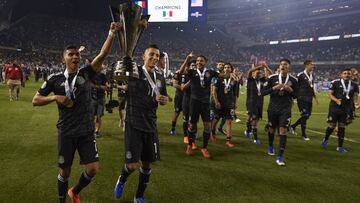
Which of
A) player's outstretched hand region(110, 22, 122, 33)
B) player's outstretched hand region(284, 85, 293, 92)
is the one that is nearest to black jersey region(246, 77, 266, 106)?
player's outstretched hand region(284, 85, 293, 92)

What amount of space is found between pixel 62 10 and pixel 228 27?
3609 centimetres

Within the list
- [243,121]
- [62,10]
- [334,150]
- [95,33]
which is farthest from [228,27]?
[334,150]

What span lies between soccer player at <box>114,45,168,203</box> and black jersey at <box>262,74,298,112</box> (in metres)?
3.78

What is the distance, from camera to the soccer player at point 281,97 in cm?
748

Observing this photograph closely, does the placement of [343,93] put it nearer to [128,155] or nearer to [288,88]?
[288,88]

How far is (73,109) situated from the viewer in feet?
14.0

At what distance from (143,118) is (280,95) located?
13.4ft

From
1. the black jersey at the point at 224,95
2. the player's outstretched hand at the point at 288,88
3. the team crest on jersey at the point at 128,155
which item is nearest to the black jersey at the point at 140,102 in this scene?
the team crest on jersey at the point at 128,155

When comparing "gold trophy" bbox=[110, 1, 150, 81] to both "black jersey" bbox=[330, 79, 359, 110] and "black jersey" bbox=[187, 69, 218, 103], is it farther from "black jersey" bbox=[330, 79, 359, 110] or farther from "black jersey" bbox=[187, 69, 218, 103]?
"black jersey" bbox=[330, 79, 359, 110]

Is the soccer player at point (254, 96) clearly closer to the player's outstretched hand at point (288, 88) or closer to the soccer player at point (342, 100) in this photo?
the soccer player at point (342, 100)

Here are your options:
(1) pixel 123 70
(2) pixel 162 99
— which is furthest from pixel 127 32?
(2) pixel 162 99

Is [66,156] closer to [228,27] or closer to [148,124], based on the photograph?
[148,124]

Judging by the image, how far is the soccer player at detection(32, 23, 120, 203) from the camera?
4188 millimetres

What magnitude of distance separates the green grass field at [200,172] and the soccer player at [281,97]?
73cm
